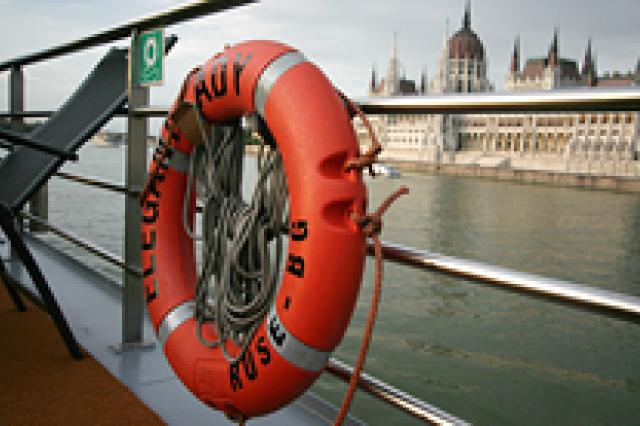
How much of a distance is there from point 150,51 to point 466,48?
2240 inches

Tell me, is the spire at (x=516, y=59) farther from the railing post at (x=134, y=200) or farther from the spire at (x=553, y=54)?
the railing post at (x=134, y=200)

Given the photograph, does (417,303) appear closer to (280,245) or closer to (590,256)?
(280,245)

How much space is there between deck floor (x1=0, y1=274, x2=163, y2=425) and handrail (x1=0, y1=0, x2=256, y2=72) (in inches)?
30.6

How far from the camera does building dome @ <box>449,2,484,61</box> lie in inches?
2148

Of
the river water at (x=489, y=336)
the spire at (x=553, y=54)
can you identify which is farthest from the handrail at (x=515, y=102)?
the spire at (x=553, y=54)

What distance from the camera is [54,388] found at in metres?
1.27

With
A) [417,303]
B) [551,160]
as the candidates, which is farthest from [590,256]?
[551,160]

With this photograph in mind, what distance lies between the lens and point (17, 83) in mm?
2420

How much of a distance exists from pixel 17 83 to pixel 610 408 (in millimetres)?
4470

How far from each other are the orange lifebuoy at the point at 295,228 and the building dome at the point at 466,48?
2231 inches

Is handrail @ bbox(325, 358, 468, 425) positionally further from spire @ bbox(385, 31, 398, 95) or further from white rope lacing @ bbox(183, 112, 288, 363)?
spire @ bbox(385, 31, 398, 95)

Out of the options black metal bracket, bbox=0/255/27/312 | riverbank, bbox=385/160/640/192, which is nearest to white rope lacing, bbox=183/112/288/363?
black metal bracket, bbox=0/255/27/312

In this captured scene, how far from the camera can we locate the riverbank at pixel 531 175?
97.8 ft

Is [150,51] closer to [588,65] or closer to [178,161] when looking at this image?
[178,161]
